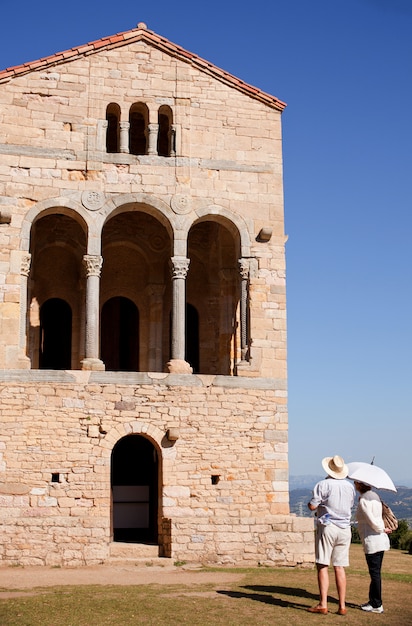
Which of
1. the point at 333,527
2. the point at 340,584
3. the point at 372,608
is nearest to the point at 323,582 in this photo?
the point at 340,584

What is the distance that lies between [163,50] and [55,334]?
7806 millimetres

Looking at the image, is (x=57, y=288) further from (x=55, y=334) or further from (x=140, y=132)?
(x=140, y=132)

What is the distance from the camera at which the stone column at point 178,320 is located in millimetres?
18734

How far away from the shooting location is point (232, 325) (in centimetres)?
2162

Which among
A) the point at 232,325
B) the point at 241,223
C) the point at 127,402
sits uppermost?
the point at 241,223

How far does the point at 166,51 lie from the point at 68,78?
8.18ft

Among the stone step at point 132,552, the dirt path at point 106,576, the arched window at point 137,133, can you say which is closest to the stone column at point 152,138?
the arched window at point 137,133

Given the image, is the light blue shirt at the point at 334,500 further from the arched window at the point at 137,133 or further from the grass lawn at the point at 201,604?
the arched window at the point at 137,133

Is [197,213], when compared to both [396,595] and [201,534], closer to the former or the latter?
[201,534]

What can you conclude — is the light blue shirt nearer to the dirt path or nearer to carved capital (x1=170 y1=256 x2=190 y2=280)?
the dirt path

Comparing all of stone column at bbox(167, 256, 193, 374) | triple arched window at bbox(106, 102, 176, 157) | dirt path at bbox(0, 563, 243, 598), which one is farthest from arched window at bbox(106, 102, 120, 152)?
dirt path at bbox(0, 563, 243, 598)

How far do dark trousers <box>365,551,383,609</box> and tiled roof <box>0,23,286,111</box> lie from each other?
12599 millimetres

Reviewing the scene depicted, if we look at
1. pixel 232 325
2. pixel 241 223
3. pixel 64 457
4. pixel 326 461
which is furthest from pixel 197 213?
pixel 326 461

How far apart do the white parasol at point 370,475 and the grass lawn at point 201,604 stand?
1693 millimetres
